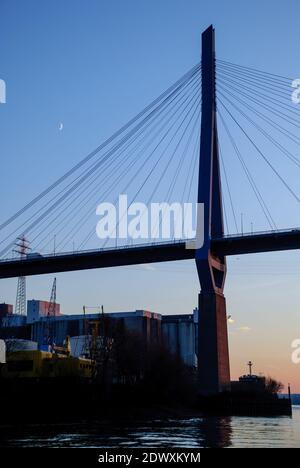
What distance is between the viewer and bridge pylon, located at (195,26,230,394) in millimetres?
55656

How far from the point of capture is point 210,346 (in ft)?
184

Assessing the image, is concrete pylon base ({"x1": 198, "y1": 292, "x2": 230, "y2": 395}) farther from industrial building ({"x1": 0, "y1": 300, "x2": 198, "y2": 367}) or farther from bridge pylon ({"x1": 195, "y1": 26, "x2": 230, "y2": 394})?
industrial building ({"x1": 0, "y1": 300, "x2": 198, "y2": 367})

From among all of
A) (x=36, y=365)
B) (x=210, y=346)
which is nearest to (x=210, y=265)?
(x=210, y=346)

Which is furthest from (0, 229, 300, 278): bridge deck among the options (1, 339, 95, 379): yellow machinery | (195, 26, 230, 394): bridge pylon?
(1, 339, 95, 379): yellow machinery

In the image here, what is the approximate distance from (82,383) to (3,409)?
12565mm

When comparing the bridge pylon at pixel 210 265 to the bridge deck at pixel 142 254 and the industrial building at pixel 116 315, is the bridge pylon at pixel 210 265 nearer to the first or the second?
the bridge deck at pixel 142 254

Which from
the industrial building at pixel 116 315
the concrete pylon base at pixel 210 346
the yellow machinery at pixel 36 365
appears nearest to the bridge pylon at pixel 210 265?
the concrete pylon base at pixel 210 346

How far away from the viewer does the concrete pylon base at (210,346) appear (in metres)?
55.9

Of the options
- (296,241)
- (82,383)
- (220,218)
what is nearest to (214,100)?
(220,218)

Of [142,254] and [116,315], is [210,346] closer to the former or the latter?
[142,254]

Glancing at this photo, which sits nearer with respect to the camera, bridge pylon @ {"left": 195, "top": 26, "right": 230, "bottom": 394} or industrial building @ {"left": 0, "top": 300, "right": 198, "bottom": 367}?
bridge pylon @ {"left": 195, "top": 26, "right": 230, "bottom": 394}

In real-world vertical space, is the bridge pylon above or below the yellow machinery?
above

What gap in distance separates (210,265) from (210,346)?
23.1 ft

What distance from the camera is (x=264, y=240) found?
5594cm
